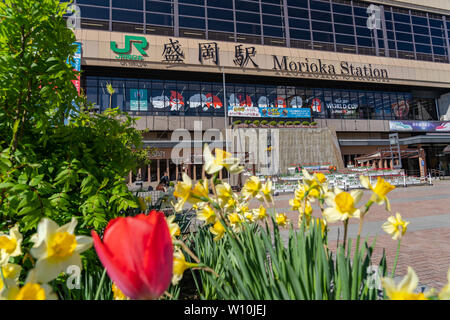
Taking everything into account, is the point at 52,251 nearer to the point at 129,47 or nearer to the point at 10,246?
the point at 10,246

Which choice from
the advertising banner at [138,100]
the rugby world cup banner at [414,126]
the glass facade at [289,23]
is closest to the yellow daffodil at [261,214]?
the advertising banner at [138,100]

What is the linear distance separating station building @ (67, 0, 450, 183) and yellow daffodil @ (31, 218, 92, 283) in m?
25.8

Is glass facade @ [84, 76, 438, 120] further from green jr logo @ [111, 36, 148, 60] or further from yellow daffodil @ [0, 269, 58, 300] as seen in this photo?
yellow daffodil @ [0, 269, 58, 300]

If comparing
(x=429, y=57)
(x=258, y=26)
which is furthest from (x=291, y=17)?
(x=429, y=57)

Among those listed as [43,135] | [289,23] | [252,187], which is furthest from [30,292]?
[289,23]

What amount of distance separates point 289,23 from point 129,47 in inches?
862

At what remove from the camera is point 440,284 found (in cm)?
293

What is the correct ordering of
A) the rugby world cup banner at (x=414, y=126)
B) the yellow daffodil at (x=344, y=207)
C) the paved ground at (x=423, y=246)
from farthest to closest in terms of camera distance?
1. the rugby world cup banner at (x=414, y=126)
2. the paved ground at (x=423, y=246)
3. the yellow daffodil at (x=344, y=207)

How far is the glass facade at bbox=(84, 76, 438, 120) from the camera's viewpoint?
28109 mm

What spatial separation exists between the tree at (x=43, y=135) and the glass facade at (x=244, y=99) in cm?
2554

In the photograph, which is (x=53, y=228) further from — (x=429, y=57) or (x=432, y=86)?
(x=429, y=57)

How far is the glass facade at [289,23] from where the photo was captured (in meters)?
28.6

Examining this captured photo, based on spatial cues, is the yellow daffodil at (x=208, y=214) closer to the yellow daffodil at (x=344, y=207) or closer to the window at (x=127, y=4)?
the yellow daffodil at (x=344, y=207)
